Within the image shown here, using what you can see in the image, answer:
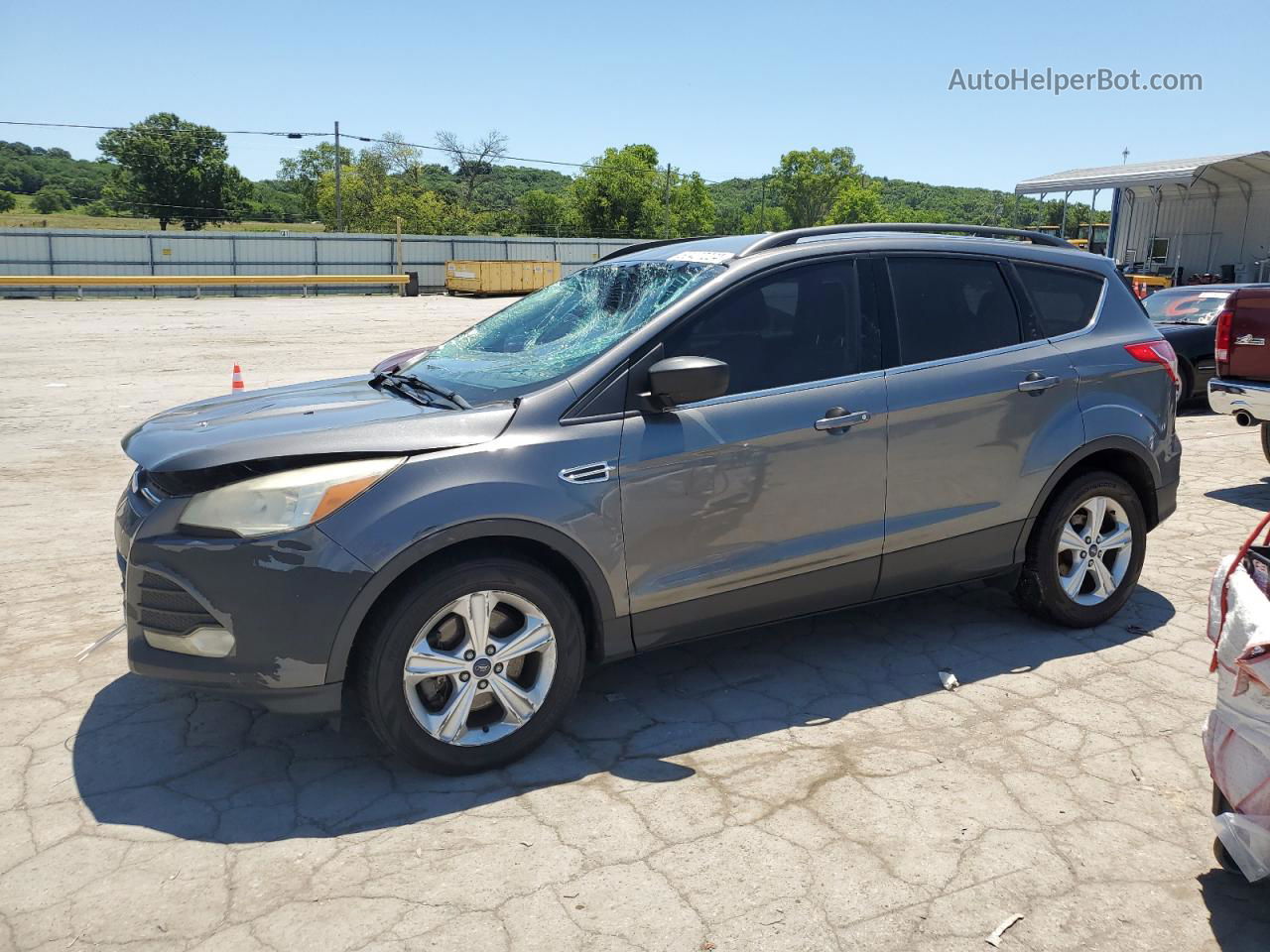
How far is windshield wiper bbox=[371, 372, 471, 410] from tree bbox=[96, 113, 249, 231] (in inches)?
3534

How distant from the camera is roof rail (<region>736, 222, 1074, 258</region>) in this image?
415 cm

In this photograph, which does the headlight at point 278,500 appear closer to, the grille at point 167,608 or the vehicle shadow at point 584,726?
the grille at point 167,608

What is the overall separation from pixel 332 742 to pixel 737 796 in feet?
4.98

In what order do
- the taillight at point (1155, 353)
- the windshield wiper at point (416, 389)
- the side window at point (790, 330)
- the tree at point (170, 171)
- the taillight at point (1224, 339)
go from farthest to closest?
the tree at point (170, 171) < the taillight at point (1224, 339) < the taillight at point (1155, 353) < the side window at point (790, 330) < the windshield wiper at point (416, 389)

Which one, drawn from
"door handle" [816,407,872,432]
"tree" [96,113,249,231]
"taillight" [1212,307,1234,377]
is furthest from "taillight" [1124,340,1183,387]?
"tree" [96,113,249,231]

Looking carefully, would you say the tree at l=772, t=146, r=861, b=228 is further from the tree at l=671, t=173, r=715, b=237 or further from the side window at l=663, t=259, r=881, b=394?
the side window at l=663, t=259, r=881, b=394

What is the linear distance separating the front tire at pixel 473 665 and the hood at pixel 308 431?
463 mm

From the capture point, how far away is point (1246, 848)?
258 cm

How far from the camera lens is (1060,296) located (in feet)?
15.6

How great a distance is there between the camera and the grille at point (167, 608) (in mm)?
3203

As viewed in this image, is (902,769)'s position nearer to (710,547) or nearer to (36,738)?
(710,547)

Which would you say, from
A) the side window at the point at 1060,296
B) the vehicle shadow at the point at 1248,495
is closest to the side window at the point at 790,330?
the side window at the point at 1060,296

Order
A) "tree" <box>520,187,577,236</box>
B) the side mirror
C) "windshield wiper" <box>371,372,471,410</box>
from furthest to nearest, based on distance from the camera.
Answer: "tree" <box>520,187,577,236</box>
"windshield wiper" <box>371,372,471,410</box>
the side mirror

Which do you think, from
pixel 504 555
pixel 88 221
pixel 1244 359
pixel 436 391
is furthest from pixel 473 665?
pixel 88 221
